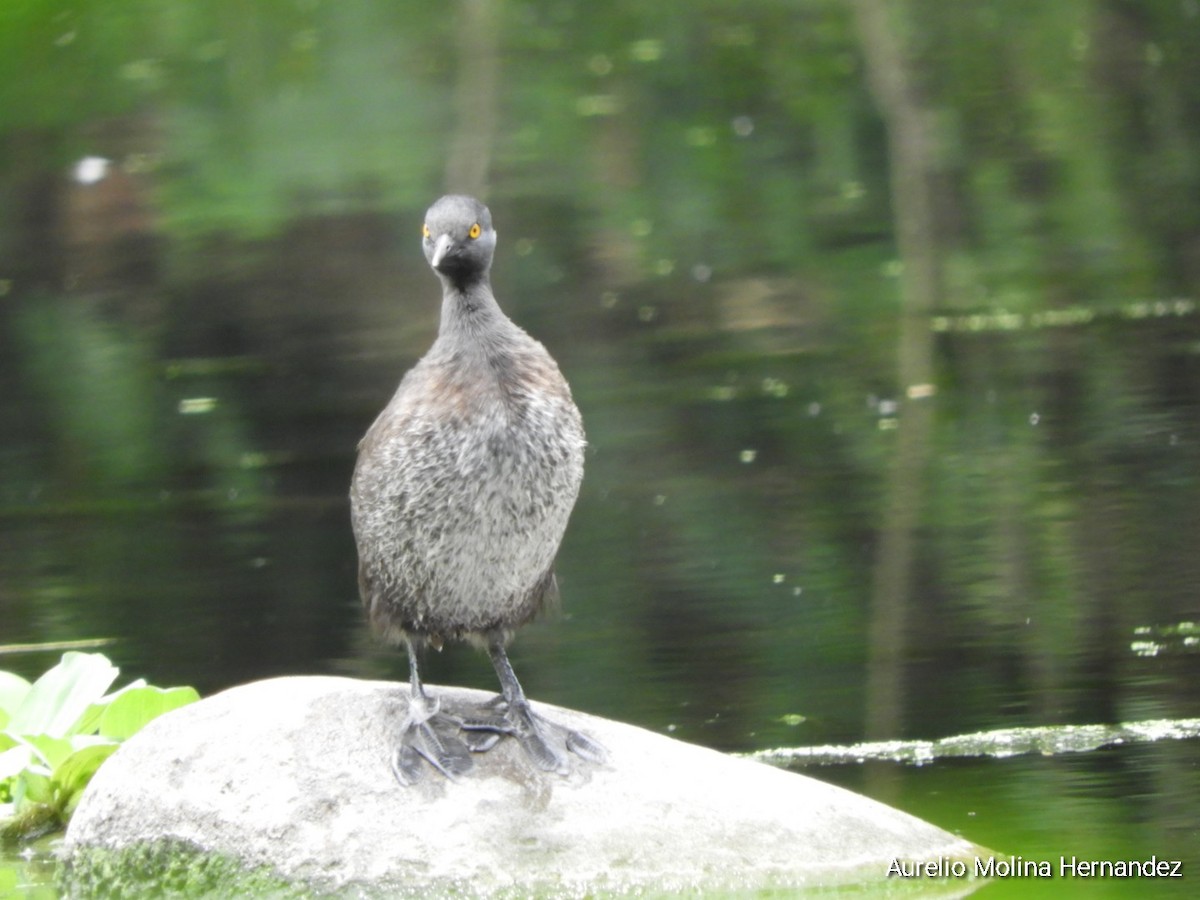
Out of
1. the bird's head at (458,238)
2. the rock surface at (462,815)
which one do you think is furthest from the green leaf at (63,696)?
the bird's head at (458,238)

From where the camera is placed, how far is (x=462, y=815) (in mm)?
6434

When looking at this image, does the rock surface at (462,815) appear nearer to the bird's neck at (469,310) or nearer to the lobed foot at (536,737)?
the lobed foot at (536,737)

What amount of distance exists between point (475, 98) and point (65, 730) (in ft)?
59.2

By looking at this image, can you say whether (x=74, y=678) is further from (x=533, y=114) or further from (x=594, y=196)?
(x=533, y=114)

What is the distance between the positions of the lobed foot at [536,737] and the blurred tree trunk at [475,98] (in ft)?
48.1

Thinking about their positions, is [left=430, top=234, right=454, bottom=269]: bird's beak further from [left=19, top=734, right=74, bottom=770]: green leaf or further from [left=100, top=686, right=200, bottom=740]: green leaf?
[left=19, top=734, right=74, bottom=770]: green leaf

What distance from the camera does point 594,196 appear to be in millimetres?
21438

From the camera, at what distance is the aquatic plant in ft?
24.5

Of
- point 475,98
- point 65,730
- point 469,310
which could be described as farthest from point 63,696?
point 475,98

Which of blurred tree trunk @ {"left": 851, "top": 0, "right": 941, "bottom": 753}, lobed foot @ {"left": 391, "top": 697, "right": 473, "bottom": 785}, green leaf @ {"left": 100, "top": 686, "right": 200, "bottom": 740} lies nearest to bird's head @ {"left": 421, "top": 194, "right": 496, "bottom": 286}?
lobed foot @ {"left": 391, "top": 697, "right": 473, "bottom": 785}

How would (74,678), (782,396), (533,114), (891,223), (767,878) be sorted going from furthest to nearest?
(533,114), (891,223), (782,396), (74,678), (767,878)

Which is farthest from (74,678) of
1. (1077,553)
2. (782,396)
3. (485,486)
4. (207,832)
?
(782,396)

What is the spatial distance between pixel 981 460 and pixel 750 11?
50.1ft

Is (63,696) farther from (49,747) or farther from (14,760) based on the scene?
(14,760)
